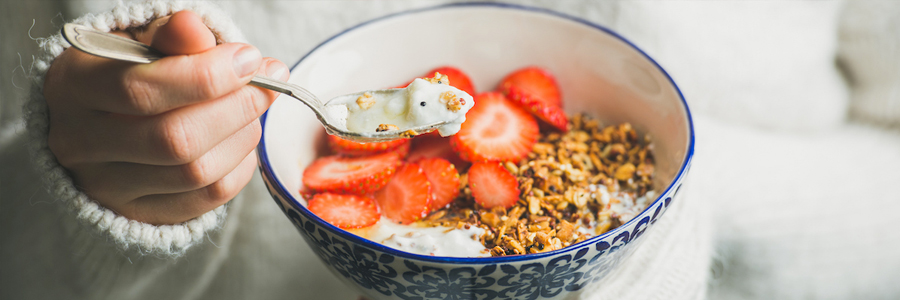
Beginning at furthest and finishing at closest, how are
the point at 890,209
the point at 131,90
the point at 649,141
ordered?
the point at 890,209
the point at 649,141
the point at 131,90

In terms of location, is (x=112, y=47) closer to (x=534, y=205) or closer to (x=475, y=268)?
Answer: (x=475, y=268)

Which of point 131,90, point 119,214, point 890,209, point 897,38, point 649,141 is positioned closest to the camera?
point 131,90

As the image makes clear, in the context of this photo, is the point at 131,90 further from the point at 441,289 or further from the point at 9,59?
the point at 9,59

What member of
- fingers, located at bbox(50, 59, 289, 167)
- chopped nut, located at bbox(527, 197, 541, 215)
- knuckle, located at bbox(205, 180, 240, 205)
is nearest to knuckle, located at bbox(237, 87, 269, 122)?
fingers, located at bbox(50, 59, 289, 167)

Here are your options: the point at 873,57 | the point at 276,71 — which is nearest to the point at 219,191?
the point at 276,71

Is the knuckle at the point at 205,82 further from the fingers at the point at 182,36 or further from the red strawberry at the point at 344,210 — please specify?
the red strawberry at the point at 344,210

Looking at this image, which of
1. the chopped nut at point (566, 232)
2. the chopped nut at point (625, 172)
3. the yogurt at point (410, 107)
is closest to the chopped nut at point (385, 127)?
the yogurt at point (410, 107)

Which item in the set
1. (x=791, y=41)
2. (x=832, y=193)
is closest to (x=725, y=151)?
(x=832, y=193)
